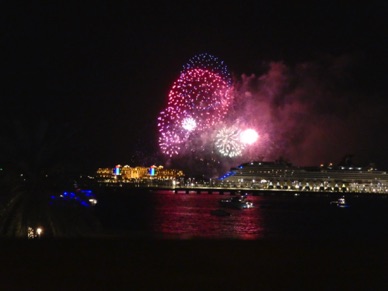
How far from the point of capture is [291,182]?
337 feet

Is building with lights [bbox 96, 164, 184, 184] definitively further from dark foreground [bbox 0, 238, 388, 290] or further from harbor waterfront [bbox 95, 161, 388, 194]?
dark foreground [bbox 0, 238, 388, 290]

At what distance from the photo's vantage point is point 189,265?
8742mm

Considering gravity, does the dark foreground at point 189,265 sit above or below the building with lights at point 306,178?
below

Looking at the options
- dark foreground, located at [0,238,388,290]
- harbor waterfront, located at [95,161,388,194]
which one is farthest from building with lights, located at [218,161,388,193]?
dark foreground, located at [0,238,388,290]

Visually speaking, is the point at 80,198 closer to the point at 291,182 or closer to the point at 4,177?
the point at 4,177

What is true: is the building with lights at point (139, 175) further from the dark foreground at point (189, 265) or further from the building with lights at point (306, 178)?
the dark foreground at point (189, 265)

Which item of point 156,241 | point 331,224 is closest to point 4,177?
point 156,241

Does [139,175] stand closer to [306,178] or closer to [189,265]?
[306,178]

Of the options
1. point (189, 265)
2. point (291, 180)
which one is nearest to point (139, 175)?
point (291, 180)

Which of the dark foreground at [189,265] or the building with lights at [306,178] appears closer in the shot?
the dark foreground at [189,265]

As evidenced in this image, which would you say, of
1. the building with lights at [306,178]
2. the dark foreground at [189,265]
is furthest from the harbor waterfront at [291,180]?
the dark foreground at [189,265]

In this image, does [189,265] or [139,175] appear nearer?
[189,265]

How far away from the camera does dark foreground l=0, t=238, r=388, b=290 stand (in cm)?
786

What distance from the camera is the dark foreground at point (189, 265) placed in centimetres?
786
